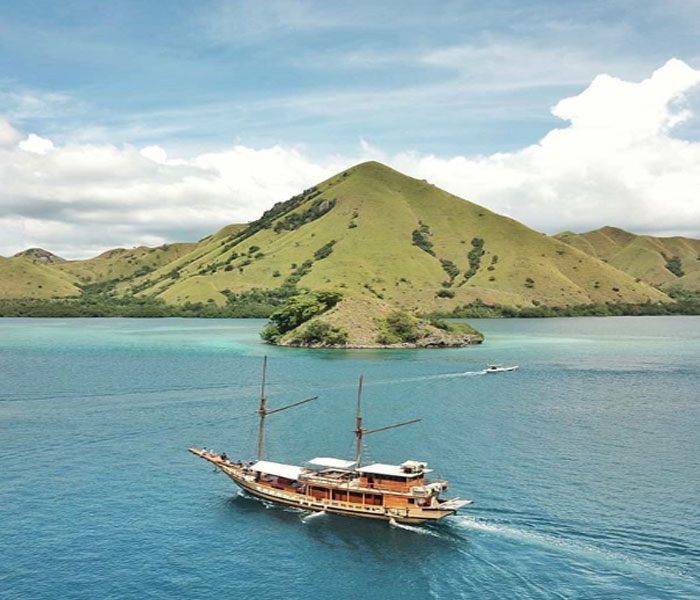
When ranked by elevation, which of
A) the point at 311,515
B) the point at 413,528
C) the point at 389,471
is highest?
the point at 389,471

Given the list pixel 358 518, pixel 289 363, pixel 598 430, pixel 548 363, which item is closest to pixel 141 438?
pixel 358 518

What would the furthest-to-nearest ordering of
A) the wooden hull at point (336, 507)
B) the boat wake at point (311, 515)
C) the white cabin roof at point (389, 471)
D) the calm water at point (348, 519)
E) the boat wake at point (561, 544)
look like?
the white cabin roof at point (389, 471) → the boat wake at point (311, 515) → the wooden hull at point (336, 507) → the boat wake at point (561, 544) → the calm water at point (348, 519)

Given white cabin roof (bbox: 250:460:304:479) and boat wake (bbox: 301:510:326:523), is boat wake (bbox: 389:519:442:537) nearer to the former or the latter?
boat wake (bbox: 301:510:326:523)

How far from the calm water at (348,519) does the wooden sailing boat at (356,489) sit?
1.52 metres

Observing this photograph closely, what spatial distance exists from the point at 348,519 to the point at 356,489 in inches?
117

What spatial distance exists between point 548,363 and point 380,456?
103082 mm

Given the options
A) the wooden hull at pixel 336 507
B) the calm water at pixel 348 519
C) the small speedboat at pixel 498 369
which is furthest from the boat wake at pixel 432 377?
the wooden hull at pixel 336 507

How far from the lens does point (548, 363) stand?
179000 millimetres

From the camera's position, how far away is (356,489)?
229 feet

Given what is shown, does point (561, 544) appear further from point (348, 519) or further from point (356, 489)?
point (348, 519)

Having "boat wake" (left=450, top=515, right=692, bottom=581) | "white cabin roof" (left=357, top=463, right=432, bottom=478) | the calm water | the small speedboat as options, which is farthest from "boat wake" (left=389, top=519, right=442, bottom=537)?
the small speedboat

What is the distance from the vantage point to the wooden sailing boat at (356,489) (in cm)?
6731

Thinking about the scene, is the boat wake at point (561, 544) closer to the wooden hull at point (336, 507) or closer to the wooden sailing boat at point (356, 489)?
the wooden sailing boat at point (356, 489)

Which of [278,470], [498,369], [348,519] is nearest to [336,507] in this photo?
[348,519]
